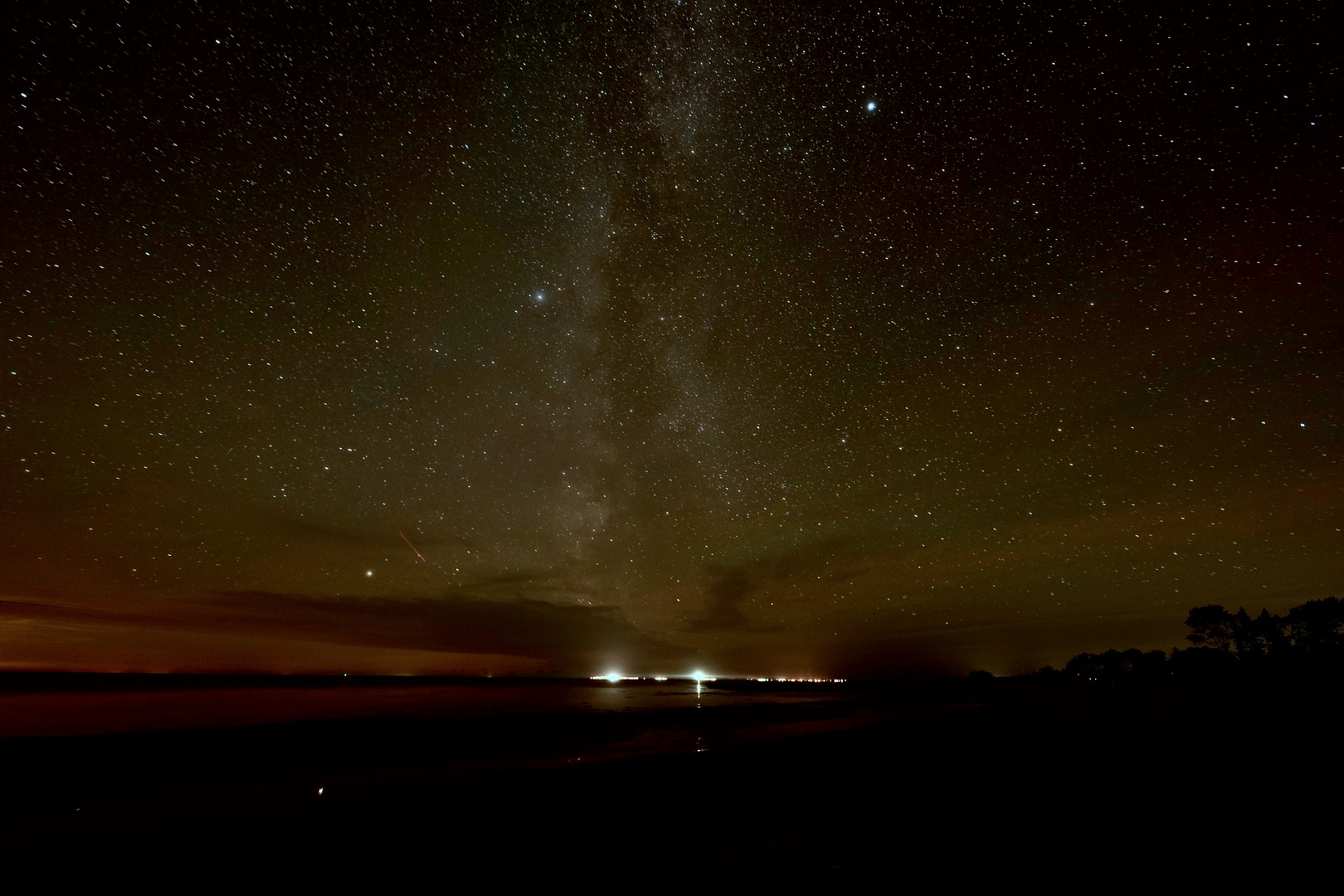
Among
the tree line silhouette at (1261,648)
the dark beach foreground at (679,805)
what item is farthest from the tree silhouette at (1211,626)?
the dark beach foreground at (679,805)

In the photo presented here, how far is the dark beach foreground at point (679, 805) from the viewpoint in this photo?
637 cm

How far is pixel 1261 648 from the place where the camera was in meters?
77.2

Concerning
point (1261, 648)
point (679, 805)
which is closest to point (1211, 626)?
point (1261, 648)

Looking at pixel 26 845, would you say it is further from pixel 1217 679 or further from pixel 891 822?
pixel 1217 679

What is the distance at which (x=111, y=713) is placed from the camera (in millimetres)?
25938

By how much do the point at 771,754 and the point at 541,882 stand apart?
1024 centimetres

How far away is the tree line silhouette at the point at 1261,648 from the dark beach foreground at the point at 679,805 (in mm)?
53589

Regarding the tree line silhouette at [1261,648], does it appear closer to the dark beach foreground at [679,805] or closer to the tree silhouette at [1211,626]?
the tree silhouette at [1211,626]

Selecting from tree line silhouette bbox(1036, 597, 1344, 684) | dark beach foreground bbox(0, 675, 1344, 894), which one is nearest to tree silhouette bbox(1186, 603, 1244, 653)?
tree line silhouette bbox(1036, 597, 1344, 684)

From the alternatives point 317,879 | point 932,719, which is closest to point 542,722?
point 932,719

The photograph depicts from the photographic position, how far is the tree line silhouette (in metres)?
56.6

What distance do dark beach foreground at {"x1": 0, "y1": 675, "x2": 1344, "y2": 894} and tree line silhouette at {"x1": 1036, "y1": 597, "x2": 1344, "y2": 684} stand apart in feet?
176

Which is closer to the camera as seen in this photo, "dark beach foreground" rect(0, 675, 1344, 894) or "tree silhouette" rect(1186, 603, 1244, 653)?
"dark beach foreground" rect(0, 675, 1344, 894)

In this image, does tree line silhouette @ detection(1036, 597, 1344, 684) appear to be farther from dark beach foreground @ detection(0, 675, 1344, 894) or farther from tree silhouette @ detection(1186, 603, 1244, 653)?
dark beach foreground @ detection(0, 675, 1344, 894)
